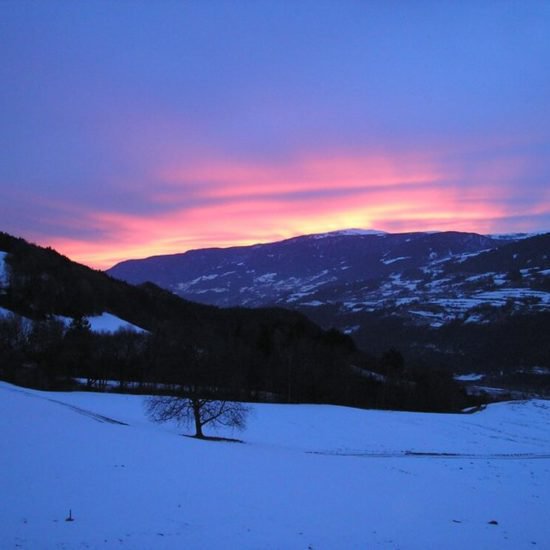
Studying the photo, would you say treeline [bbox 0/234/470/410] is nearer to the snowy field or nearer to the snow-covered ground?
the snow-covered ground

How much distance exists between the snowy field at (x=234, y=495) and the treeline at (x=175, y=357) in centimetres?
1677

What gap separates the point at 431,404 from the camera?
3846 inches

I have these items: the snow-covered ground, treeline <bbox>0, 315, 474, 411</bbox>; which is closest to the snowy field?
treeline <bbox>0, 315, 474, 411</bbox>

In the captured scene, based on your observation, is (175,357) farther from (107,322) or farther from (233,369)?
(107,322)

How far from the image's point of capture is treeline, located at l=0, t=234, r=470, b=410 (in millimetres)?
74125


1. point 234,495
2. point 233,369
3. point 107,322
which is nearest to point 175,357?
point 233,369

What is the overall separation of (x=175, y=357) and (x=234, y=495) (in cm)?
4293

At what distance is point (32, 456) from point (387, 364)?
101382mm

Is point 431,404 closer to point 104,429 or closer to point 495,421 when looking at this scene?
point 495,421

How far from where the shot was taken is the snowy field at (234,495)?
47.6ft

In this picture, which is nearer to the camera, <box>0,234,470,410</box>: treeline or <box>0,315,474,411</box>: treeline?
<box>0,234,470,410</box>: treeline

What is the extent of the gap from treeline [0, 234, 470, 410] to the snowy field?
16767mm

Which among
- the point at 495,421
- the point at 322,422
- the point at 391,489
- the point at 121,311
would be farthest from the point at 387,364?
the point at 391,489

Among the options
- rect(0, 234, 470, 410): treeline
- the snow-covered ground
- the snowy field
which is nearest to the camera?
the snowy field
